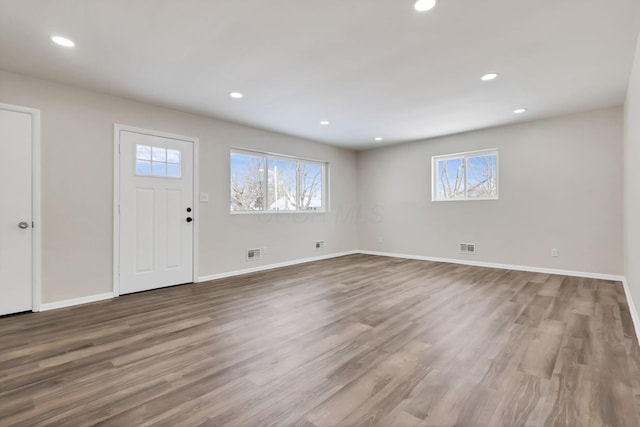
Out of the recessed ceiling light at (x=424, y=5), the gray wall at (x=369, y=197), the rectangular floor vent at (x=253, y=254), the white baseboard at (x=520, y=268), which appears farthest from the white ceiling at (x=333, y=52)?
the white baseboard at (x=520, y=268)

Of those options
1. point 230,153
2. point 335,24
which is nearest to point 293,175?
point 230,153

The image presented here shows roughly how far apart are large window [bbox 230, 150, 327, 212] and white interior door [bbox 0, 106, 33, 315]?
246 cm

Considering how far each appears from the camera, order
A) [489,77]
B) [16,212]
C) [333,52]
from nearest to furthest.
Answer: [333,52]
[16,212]
[489,77]

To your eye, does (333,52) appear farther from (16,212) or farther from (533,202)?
(533,202)

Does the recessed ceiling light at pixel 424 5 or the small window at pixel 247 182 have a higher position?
the recessed ceiling light at pixel 424 5

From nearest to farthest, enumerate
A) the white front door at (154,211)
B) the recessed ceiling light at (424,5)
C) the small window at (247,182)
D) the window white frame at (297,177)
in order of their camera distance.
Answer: the recessed ceiling light at (424,5) < the white front door at (154,211) < the small window at (247,182) < the window white frame at (297,177)

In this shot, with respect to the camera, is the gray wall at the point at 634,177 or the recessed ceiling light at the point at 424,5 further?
the gray wall at the point at 634,177

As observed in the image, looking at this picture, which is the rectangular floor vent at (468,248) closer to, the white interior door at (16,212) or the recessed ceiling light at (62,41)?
the recessed ceiling light at (62,41)

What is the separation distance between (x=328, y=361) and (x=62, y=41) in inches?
131

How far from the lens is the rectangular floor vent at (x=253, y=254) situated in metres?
5.10

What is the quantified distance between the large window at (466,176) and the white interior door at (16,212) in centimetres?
610

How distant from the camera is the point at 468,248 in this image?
219 inches

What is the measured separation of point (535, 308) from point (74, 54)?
5.09 metres

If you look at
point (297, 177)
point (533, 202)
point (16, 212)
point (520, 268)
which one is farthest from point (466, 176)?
point (16, 212)
